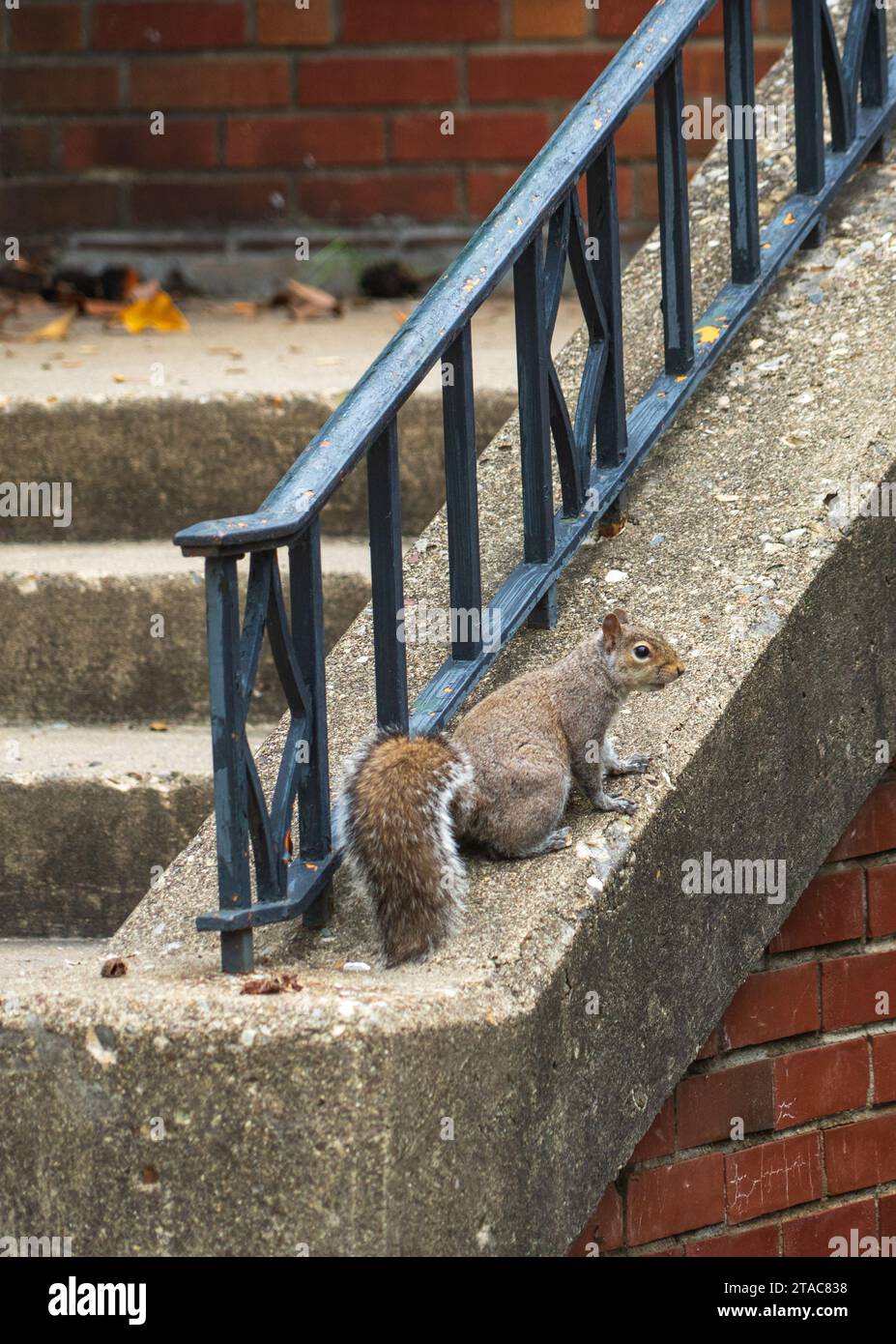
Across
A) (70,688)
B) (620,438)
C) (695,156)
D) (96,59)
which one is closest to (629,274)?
(620,438)

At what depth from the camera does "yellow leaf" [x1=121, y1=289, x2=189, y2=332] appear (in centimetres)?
551

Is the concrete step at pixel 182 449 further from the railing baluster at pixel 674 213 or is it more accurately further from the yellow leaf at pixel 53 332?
the railing baluster at pixel 674 213

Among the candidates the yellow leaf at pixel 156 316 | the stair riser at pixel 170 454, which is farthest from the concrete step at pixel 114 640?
the yellow leaf at pixel 156 316

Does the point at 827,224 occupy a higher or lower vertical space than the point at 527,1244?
higher

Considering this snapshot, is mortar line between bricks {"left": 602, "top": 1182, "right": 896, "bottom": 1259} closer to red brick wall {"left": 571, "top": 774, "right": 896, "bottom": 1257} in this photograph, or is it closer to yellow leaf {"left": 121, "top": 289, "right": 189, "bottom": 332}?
red brick wall {"left": 571, "top": 774, "right": 896, "bottom": 1257}

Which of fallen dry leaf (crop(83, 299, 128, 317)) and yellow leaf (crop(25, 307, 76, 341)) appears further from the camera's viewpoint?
fallen dry leaf (crop(83, 299, 128, 317))

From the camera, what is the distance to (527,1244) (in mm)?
2268

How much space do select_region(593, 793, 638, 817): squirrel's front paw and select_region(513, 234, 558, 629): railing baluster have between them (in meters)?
0.48

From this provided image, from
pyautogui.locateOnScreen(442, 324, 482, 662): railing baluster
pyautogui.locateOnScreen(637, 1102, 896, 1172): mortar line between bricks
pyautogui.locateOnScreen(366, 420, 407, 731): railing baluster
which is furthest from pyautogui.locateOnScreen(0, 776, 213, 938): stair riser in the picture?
pyautogui.locateOnScreen(637, 1102, 896, 1172): mortar line between bricks

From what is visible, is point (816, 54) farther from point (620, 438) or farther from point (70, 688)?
point (70, 688)

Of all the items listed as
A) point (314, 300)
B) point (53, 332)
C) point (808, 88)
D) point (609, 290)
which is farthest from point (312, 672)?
point (314, 300)
